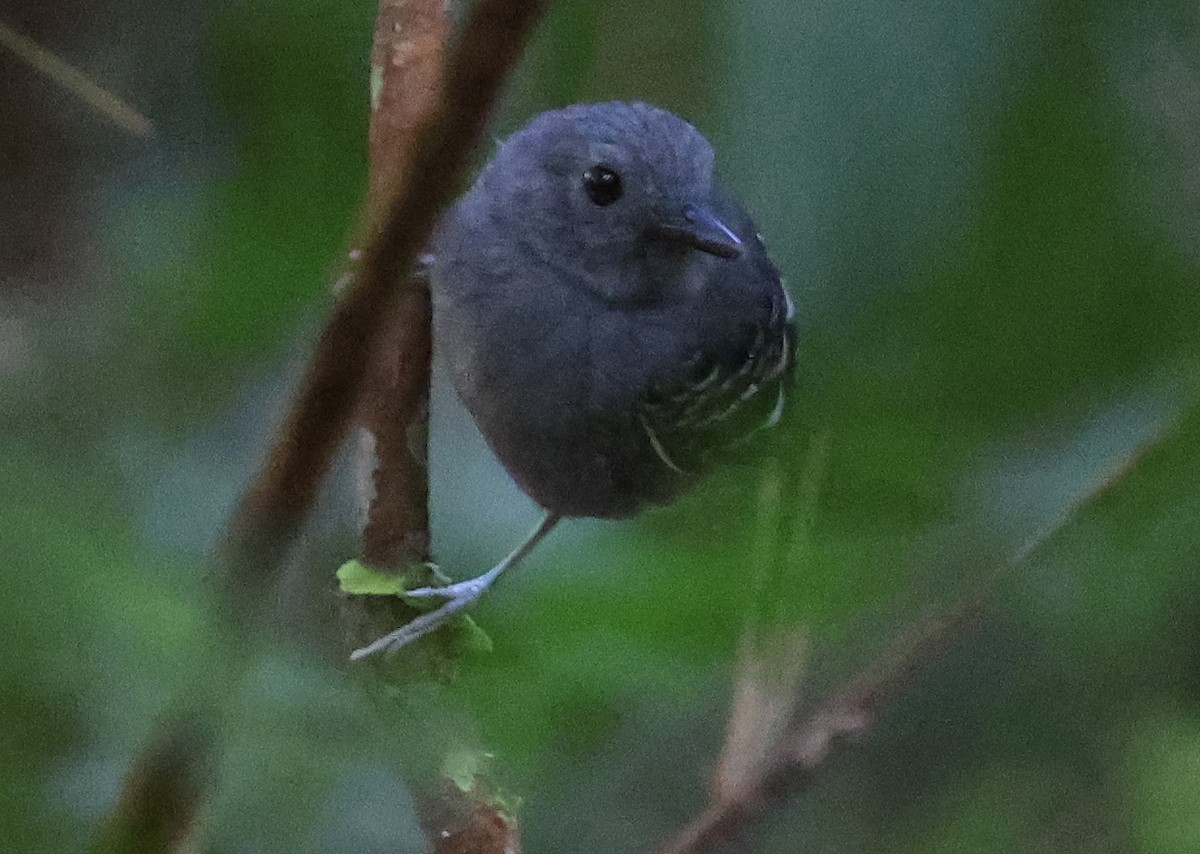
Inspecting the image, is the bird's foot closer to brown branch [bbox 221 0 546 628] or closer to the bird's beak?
brown branch [bbox 221 0 546 628]

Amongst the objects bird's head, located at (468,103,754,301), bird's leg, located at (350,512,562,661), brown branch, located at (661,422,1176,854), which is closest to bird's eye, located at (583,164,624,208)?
bird's head, located at (468,103,754,301)

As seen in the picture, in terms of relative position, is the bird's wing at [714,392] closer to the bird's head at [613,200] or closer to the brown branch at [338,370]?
the bird's head at [613,200]

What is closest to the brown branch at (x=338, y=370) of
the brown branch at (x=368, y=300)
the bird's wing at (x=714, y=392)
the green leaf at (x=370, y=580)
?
the brown branch at (x=368, y=300)

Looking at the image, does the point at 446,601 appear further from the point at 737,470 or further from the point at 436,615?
the point at 737,470

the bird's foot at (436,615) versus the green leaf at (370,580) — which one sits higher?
the bird's foot at (436,615)

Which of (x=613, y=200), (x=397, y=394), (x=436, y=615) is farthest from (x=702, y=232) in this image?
(x=436, y=615)

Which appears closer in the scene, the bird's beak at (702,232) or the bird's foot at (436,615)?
the bird's foot at (436,615)

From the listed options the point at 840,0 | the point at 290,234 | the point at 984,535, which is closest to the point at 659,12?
the point at 840,0
